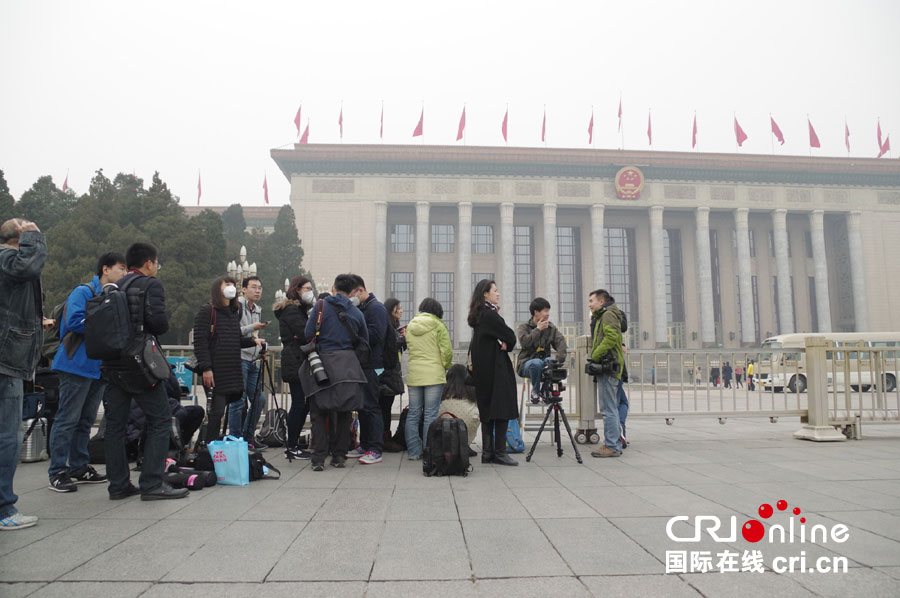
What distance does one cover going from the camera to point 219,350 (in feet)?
18.1

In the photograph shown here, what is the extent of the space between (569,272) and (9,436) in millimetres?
44863

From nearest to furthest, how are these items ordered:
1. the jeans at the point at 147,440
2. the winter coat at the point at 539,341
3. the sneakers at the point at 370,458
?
the jeans at the point at 147,440, the sneakers at the point at 370,458, the winter coat at the point at 539,341

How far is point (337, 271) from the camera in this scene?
41.6 m

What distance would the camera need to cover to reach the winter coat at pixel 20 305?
140 inches

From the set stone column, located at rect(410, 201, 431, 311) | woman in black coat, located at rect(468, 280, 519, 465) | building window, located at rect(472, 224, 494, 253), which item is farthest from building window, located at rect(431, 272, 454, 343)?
woman in black coat, located at rect(468, 280, 519, 465)

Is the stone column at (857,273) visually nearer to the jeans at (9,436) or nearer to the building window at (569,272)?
the building window at (569,272)

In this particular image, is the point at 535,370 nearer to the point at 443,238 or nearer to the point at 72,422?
the point at 72,422

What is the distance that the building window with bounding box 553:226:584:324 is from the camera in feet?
151

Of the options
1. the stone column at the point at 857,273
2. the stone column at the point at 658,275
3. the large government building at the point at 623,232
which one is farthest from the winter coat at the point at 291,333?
the stone column at the point at 857,273

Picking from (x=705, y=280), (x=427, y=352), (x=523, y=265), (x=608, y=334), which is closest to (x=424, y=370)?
(x=427, y=352)

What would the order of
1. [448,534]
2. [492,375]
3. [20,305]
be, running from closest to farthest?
1. [448,534]
2. [20,305]
3. [492,375]

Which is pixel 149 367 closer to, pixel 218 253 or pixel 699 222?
pixel 218 253

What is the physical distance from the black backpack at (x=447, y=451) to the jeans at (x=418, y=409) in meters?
0.81

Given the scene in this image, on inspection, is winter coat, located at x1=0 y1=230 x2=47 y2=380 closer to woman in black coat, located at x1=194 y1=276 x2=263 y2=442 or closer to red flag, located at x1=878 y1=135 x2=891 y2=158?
woman in black coat, located at x1=194 y1=276 x2=263 y2=442
